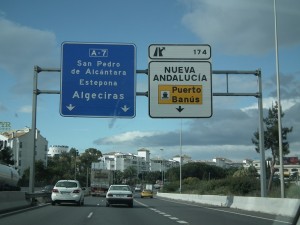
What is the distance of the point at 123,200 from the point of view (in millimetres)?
30344

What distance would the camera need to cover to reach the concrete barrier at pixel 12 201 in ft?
71.0

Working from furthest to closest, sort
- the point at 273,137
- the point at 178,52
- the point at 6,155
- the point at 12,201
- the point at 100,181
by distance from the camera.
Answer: the point at 6,155 → the point at 100,181 → the point at 273,137 → the point at 12,201 → the point at 178,52

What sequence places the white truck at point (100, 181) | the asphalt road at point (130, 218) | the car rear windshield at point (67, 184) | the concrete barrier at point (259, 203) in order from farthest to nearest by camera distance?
the white truck at point (100, 181) < the car rear windshield at point (67, 184) < the concrete barrier at point (259, 203) < the asphalt road at point (130, 218)

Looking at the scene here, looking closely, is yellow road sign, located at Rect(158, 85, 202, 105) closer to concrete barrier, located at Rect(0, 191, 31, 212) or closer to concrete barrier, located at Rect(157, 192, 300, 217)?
concrete barrier, located at Rect(157, 192, 300, 217)

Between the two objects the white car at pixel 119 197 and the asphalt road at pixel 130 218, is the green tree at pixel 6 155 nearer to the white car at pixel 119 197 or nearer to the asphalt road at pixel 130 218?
the white car at pixel 119 197

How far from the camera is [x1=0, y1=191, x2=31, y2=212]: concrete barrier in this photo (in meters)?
21.6

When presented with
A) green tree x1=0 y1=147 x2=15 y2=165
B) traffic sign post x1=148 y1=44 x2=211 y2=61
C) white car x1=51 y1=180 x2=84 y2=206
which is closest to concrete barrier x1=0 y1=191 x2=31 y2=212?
white car x1=51 y1=180 x2=84 y2=206

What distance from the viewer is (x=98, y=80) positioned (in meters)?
21.9

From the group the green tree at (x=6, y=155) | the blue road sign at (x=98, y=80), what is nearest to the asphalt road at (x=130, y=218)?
the blue road sign at (x=98, y=80)

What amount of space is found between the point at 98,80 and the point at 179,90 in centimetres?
372

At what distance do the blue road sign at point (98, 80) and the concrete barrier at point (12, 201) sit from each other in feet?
15.5

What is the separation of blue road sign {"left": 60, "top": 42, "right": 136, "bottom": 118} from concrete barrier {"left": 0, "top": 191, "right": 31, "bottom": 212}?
4721 mm

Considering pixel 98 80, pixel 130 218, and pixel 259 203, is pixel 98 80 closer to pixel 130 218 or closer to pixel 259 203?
pixel 130 218

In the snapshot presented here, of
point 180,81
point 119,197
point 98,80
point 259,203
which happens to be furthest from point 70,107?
point 259,203
